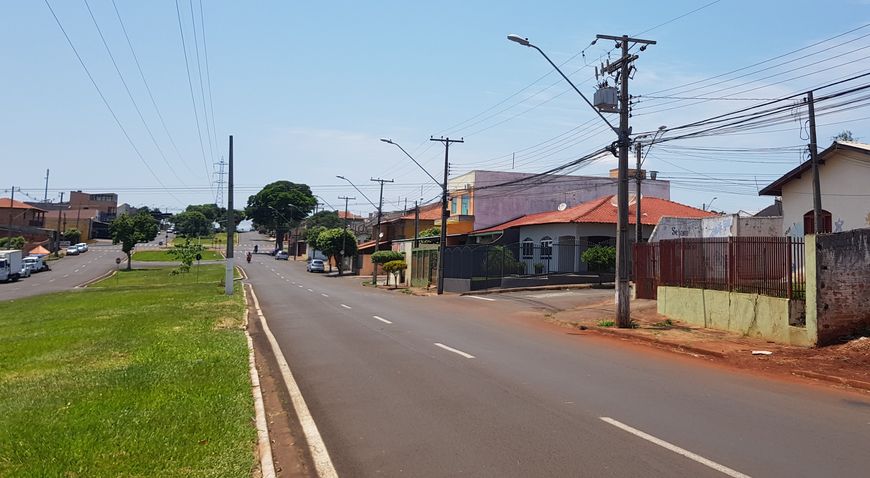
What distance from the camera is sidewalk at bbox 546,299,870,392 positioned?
35.3 ft

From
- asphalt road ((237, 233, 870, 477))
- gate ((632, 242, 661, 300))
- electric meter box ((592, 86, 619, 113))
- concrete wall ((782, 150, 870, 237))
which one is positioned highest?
electric meter box ((592, 86, 619, 113))

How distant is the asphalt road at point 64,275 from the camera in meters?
45.3

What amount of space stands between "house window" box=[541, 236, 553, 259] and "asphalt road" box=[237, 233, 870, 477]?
993 inches

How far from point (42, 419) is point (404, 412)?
3.91m

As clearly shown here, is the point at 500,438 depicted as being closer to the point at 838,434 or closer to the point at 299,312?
the point at 838,434

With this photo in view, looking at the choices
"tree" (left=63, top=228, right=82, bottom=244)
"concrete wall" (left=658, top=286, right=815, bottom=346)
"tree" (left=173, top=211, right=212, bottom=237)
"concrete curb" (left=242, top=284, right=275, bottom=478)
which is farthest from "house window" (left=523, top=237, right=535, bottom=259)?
"tree" (left=173, top=211, right=212, bottom=237)

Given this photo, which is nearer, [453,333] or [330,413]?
[330,413]

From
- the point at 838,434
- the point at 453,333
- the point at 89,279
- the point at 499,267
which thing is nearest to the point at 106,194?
the point at 89,279

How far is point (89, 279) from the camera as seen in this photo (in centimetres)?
5806

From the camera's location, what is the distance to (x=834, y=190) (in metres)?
24.8

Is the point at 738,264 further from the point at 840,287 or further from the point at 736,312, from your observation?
the point at 840,287

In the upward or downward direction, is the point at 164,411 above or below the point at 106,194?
below

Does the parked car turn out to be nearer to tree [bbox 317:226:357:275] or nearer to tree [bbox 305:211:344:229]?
tree [bbox 317:226:357:275]

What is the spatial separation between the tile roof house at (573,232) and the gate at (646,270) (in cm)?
1219
